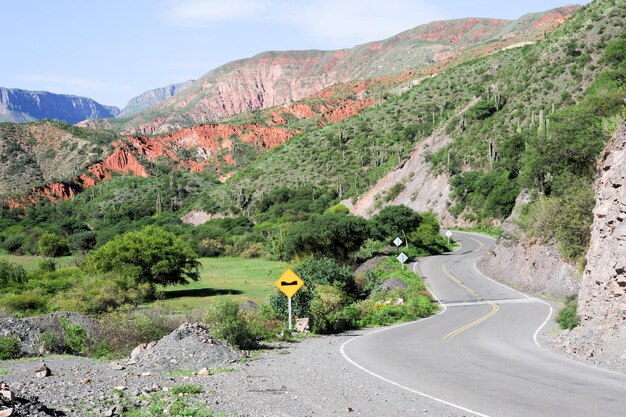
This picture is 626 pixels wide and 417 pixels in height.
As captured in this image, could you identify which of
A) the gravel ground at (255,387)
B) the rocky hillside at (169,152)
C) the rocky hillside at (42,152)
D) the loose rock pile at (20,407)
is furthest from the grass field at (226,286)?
the rocky hillside at (42,152)

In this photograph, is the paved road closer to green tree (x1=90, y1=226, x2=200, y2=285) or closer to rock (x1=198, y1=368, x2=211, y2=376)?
rock (x1=198, y1=368, x2=211, y2=376)

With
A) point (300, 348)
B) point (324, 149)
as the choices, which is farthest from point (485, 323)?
point (324, 149)

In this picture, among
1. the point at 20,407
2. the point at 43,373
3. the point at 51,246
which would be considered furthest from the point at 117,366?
the point at 51,246

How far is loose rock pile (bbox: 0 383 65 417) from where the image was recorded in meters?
8.59

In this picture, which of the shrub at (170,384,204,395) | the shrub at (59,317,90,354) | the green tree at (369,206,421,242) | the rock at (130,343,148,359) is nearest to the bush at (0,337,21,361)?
the shrub at (59,317,90,354)

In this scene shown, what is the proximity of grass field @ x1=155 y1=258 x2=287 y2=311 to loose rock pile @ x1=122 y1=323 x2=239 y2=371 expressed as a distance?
17940 millimetres

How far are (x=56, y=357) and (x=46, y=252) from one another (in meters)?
79.7

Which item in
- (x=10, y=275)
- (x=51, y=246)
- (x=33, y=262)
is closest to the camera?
(x=10, y=275)

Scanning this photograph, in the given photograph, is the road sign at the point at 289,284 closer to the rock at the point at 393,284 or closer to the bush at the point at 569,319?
the bush at the point at 569,319

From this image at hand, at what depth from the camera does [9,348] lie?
1853 cm

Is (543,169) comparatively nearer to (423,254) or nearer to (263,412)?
(423,254)

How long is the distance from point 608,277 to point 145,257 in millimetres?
35995

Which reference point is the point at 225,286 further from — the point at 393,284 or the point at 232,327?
the point at 232,327

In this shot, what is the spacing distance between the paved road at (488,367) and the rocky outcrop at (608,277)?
1.19 meters
